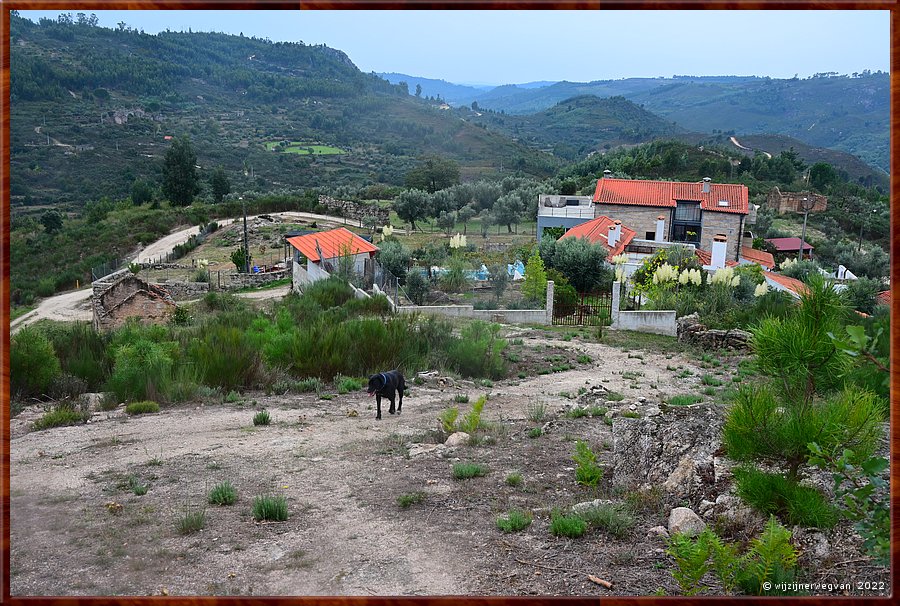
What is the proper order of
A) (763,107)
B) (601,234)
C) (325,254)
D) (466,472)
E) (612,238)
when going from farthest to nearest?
(763,107) → (601,234) → (612,238) → (325,254) → (466,472)

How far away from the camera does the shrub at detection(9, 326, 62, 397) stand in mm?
5691

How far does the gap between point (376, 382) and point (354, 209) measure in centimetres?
2725

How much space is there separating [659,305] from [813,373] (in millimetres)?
10669

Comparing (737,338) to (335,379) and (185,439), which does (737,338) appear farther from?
(185,439)

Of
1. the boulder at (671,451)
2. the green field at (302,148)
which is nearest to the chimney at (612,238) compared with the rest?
the boulder at (671,451)

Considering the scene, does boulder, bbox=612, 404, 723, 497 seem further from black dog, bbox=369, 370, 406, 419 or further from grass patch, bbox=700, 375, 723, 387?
grass patch, bbox=700, 375, 723, 387

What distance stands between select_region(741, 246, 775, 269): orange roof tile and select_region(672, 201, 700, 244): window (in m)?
1.77

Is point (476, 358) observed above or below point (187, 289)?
above

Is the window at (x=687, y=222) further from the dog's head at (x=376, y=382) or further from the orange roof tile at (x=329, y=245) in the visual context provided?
the dog's head at (x=376, y=382)

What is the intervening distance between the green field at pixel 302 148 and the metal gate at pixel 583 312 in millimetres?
37260

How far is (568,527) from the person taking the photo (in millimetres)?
2873

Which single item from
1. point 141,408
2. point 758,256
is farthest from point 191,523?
point 758,256

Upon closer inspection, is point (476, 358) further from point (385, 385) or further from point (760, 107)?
point (760, 107)

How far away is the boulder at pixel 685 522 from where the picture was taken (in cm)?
276
